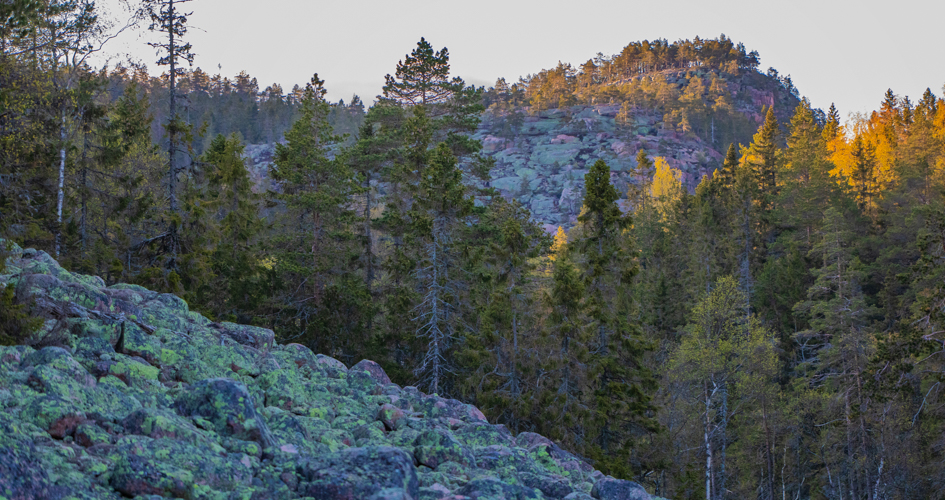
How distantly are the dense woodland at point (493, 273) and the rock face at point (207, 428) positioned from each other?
1.29 m

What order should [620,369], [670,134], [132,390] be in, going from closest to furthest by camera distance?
[132,390], [620,369], [670,134]

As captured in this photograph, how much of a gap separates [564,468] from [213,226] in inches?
713

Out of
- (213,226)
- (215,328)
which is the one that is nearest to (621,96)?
(213,226)

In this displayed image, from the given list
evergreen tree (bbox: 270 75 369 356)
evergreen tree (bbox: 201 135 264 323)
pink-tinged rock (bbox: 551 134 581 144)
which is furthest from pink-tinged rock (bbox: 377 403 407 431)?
pink-tinged rock (bbox: 551 134 581 144)

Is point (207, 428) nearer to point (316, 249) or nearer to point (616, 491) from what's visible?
point (616, 491)

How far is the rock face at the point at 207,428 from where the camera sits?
15.8 ft

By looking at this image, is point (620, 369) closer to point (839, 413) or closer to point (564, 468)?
point (564, 468)

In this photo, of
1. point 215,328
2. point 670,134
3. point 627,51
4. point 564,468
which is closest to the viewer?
point 564,468

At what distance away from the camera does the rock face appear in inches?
189

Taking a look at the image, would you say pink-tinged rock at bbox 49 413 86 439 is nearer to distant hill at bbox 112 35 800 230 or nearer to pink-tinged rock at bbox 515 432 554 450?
pink-tinged rock at bbox 515 432 554 450

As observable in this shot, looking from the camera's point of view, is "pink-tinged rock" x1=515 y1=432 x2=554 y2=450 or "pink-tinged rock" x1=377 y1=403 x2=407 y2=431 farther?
"pink-tinged rock" x1=515 y1=432 x2=554 y2=450

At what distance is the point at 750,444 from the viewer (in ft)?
104

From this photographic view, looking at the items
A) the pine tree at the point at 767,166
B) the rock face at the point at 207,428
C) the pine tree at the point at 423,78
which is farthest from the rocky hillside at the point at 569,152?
the rock face at the point at 207,428

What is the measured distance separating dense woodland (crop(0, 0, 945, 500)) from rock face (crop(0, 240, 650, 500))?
1.29 m
